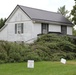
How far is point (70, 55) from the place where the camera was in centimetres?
2850

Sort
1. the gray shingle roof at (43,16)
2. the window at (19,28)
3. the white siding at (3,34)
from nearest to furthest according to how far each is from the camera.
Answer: the gray shingle roof at (43,16) → the window at (19,28) → the white siding at (3,34)

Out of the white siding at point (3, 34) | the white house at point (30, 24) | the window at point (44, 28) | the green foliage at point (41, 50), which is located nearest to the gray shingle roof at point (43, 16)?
the white house at point (30, 24)

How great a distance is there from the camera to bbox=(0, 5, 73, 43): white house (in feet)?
113

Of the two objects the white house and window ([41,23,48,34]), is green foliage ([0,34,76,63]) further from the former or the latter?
window ([41,23,48,34])

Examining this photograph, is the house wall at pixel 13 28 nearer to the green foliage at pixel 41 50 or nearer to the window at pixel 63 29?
the green foliage at pixel 41 50

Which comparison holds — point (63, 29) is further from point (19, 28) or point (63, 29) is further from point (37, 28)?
point (19, 28)

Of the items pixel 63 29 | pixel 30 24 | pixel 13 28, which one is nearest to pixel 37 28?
pixel 30 24

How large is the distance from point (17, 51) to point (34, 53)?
1.77 m

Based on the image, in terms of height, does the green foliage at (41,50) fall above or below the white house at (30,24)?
below

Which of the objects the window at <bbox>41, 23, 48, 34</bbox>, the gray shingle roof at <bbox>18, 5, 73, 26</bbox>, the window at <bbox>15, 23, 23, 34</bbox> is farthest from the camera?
the window at <bbox>15, 23, 23, 34</bbox>

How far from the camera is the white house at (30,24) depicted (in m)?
34.4

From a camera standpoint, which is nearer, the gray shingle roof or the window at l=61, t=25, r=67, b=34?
the gray shingle roof

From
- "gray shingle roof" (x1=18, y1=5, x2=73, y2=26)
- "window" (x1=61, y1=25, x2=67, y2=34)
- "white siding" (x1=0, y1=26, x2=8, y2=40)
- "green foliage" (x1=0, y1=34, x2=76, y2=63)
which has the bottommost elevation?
"green foliage" (x1=0, y1=34, x2=76, y2=63)

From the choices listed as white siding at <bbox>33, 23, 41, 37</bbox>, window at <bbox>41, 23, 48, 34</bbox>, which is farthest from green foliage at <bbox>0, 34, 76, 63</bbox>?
window at <bbox>41, 23, 48, 34</bbox>
